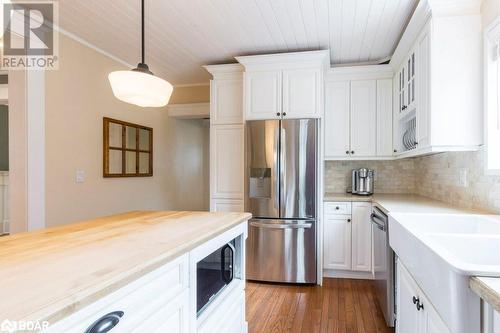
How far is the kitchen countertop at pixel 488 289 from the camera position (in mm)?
737

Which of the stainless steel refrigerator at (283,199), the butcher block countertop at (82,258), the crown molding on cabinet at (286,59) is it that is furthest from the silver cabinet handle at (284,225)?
the crown molding on cabinet at (286,59)

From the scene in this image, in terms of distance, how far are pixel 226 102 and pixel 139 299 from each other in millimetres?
2862

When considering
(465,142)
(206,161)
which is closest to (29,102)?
(465,142)

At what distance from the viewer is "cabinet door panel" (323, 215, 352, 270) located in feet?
10.5

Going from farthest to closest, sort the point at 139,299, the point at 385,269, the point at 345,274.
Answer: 1. the point at 345,274
2. the point at 385,269
3. the point at 139,299

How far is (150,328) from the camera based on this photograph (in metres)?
0.96

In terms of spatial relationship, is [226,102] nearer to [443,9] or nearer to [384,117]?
[384,117]

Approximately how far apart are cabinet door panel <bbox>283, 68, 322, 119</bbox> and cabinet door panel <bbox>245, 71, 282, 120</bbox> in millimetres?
84

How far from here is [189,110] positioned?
4449 millimetres

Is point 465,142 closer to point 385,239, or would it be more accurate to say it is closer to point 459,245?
point 385,239

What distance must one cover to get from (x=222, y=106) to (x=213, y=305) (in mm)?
2481

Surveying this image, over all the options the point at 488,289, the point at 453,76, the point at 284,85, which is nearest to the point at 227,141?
the point at 284,85

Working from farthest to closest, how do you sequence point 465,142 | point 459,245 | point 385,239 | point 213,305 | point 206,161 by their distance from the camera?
point 206,161, point 385,239, point 465,142, point 213,305, point 459,245

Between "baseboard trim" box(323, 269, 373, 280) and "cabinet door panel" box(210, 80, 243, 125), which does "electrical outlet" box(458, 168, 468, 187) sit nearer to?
"baseboard trim" box(323, 269, 373, 280)
